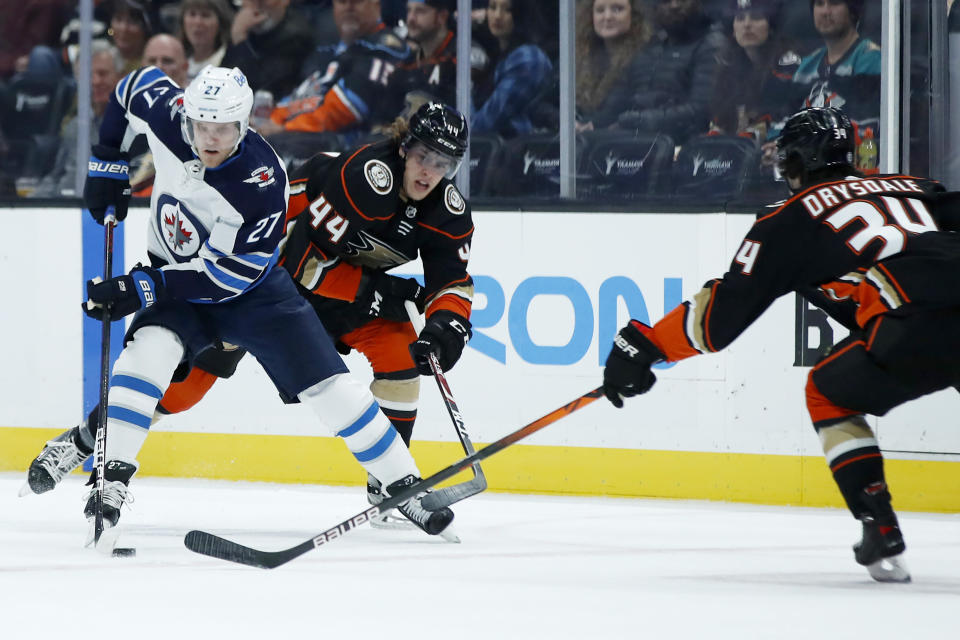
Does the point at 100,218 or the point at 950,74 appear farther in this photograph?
the point at 950,74

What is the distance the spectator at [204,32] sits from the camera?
5301mm

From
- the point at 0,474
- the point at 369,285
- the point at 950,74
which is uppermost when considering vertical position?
the point at 950,74

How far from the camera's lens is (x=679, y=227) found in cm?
421

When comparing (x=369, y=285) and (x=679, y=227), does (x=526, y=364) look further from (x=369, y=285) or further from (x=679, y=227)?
(x=369, y=285)

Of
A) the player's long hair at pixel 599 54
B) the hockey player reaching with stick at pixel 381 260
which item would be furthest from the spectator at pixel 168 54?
the hockey player reaching with stick at pixel 381 260

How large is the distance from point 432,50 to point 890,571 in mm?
2773

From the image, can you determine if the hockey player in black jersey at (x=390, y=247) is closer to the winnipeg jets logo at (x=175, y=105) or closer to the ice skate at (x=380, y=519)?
the ice skate at (x=380, y=519)

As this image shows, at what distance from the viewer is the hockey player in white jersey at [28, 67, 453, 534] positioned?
118 inches

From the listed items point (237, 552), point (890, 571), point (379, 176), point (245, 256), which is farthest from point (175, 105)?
point (890, 571)

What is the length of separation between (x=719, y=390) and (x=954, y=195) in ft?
4.89

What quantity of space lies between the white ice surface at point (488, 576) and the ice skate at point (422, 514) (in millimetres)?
49

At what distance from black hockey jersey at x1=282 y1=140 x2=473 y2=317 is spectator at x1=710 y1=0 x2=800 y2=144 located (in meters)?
1.33

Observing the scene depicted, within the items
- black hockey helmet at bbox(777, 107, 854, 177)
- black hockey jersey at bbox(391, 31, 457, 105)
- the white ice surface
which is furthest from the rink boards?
black hockey helmet at bbox(777, 107, 854, 177)

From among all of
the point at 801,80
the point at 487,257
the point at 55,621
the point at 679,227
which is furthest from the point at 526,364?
the point at 55,621
